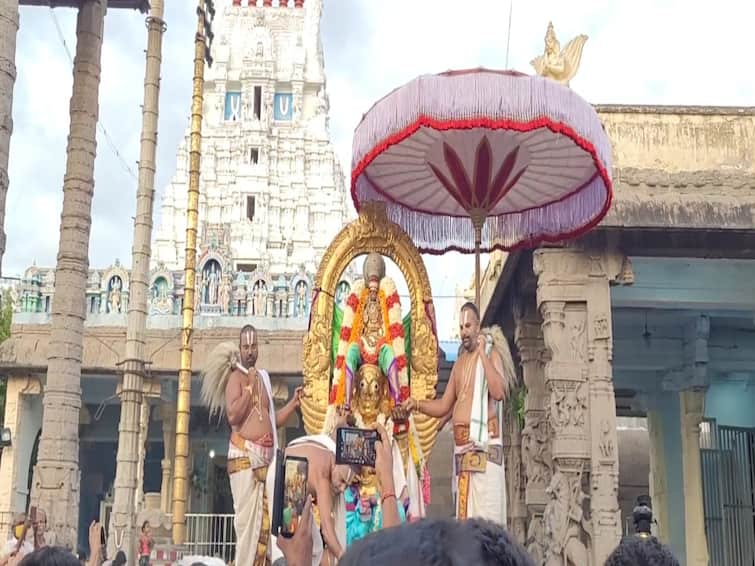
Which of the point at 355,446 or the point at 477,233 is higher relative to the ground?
the point at 477,233

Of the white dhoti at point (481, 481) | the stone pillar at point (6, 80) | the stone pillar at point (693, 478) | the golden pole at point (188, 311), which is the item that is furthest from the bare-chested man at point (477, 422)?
the stone pillar at point (693, 478)

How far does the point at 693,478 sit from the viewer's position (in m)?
14.9

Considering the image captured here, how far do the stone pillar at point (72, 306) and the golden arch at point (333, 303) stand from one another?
480 centimetres

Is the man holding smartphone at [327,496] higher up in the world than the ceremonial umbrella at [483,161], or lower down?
lower down

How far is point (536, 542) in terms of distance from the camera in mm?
12250

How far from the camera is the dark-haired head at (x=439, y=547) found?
1.11 metres

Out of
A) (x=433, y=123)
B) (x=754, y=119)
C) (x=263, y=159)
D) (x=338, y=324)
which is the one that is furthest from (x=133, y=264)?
(x=263, y=159)

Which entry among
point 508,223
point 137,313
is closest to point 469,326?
point 508,223

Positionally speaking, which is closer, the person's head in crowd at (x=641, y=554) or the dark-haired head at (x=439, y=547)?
the dark-haired head at (x=439, y=547)

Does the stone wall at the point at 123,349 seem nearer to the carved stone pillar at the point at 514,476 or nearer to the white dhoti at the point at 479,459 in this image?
the carved stone pillar at the point at 514,476

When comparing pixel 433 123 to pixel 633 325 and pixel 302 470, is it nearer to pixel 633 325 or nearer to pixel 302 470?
pixel 302 470

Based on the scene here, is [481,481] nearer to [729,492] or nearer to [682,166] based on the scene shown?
[682,166]

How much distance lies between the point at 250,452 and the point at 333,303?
1.83 m

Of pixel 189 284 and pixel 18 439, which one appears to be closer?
pixel 189 284
